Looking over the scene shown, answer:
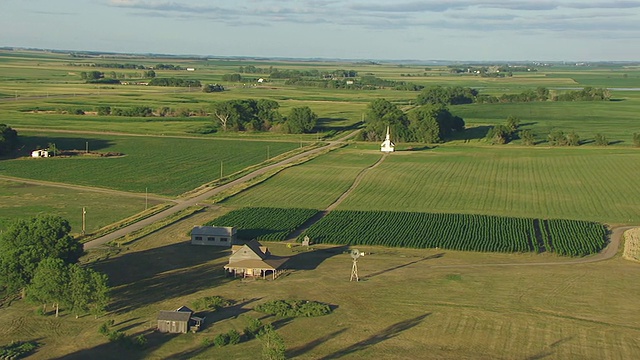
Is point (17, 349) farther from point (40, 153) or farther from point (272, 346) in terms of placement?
point (40, 153)

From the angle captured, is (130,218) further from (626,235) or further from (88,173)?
(626,235)

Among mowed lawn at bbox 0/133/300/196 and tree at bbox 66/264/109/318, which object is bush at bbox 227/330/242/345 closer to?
tree at bbox 66/264/109/318

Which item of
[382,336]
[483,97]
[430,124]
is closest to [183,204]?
[382,336]

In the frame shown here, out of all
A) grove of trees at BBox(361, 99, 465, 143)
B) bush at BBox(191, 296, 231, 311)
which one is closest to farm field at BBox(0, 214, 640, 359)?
bush at BBox(191, 296, 231, 311)

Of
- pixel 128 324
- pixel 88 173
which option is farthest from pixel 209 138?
pixel 128 324

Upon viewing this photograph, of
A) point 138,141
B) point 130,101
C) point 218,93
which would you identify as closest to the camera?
point 138,141

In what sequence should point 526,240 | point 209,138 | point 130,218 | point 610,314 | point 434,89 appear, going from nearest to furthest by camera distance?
point 610,314
point 526,240
point 130,218
point 209,138
point 434,89

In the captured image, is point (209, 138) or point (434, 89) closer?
point (209, 138)
